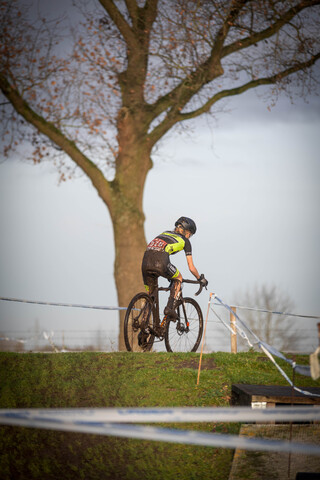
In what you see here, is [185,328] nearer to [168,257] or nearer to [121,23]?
[168,257]

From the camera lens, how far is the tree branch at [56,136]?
53.0ft

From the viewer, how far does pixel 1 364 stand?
367 inches

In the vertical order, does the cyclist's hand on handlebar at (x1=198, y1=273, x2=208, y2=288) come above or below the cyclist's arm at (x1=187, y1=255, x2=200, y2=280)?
below

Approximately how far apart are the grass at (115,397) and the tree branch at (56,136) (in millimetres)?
6961

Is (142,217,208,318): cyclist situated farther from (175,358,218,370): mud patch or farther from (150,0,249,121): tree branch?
(150,0,249,121): tree branch

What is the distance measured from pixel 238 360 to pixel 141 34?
10124mm

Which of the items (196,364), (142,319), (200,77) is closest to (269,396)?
(196,364)

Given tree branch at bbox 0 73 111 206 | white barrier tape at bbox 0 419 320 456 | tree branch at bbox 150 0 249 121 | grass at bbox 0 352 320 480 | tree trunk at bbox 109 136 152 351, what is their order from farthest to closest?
tree branch at bbox 0 73 111 206, tree branch at bbox 150 0 249 121, tree trunk at bbox 109 136 152 351, grass at bbox 0 352 320 480, white barrier tape at bbox 0 419 320 456

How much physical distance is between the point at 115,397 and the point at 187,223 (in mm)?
3898

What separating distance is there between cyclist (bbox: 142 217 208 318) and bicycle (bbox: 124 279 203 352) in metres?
0.17

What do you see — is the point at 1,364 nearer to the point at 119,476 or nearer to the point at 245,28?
the point at 119,476

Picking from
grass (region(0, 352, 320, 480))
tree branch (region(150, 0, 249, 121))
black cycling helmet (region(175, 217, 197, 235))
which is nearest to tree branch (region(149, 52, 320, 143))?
tree branch (region(150, 0, 249, 121))

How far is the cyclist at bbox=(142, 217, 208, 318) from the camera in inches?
405

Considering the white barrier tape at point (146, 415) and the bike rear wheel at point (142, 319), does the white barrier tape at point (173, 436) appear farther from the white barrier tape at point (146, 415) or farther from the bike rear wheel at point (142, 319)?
the bike rear wheel at point (142, 319)
